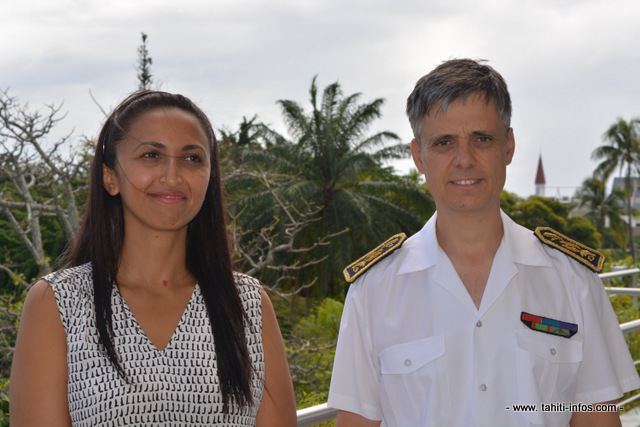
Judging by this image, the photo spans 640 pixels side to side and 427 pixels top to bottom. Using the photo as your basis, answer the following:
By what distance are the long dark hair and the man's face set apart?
0.61m

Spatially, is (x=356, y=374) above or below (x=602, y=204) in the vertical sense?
below

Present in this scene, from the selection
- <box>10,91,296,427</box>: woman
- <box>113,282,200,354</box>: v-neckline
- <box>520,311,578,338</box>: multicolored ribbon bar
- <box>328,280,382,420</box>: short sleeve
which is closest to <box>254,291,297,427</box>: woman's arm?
<box>10,91,296,427</box>: woman

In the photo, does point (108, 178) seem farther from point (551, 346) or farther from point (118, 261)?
point (551, 346)

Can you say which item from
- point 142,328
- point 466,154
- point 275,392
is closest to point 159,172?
point 142,328

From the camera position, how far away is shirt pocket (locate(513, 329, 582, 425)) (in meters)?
1.85

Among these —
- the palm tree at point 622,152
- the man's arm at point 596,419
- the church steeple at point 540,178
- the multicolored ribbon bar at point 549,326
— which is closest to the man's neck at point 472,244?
the multicolored ribbon bar at point 549,326

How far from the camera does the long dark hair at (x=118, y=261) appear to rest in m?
1.81

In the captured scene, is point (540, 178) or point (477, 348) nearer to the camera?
point (477, 348)

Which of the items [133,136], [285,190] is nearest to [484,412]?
[133,136]

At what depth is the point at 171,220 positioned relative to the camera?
5.98 ft

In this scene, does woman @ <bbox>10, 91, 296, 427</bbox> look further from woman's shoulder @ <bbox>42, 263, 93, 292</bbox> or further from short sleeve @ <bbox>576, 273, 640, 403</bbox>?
short sleeve @ <bbox>576, 273, 640, 403</bbox>

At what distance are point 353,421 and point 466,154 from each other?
0.78 metres

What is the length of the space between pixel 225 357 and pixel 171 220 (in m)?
0.38

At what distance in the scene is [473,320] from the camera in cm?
192
